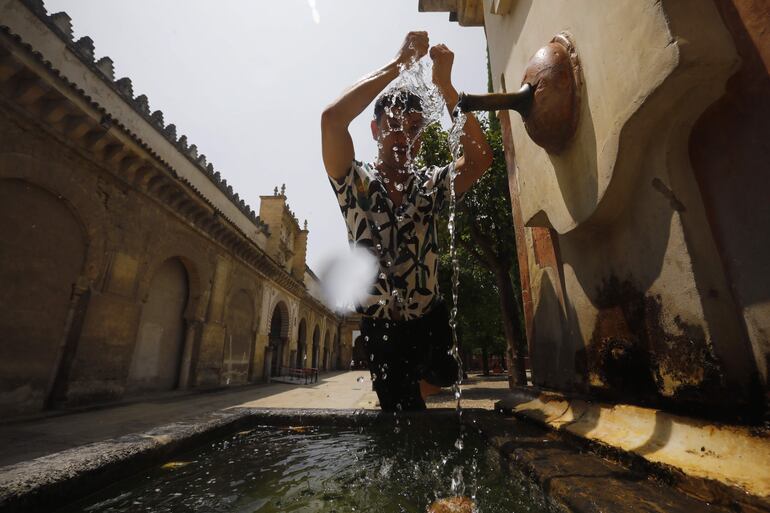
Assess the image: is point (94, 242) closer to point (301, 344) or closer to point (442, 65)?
point (442, 65)

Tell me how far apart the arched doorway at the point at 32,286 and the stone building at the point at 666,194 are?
27.9 feet

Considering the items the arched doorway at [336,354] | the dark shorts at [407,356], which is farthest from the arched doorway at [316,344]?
the dark shorts at [407,356]

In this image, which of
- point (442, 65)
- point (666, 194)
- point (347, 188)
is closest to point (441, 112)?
point (442, 65)

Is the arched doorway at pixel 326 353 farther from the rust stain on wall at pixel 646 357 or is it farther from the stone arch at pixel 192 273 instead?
the rust stain on wall at pixel 646 357

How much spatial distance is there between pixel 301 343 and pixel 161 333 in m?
12.7

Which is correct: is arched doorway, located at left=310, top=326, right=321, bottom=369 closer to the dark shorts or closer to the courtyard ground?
the courtyard ground

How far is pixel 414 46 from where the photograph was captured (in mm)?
2248

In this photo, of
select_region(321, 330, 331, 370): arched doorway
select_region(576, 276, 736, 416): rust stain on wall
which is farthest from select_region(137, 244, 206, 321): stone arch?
select_region(321, 330, 331, 370): arched doorway

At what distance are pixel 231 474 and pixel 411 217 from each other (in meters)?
1.69

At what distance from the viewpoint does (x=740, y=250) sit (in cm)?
101

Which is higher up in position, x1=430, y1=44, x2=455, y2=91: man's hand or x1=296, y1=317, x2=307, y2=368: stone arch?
x1=430, y1=44, x2=455, y2=91: man's hand

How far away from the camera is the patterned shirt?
89.5 inches

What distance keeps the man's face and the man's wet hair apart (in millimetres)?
→ 31

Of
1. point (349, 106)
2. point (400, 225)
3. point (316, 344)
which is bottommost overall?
point (400, 225)
